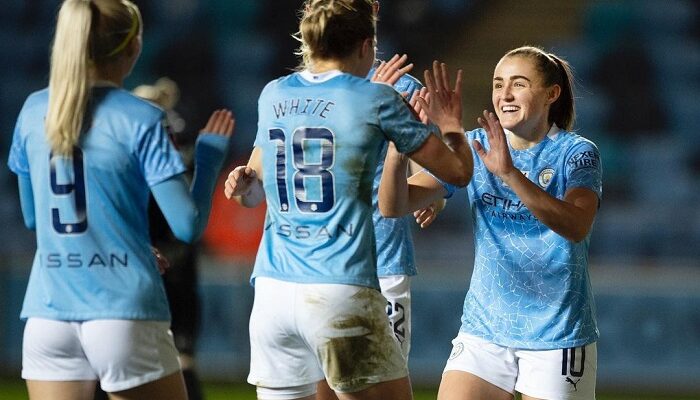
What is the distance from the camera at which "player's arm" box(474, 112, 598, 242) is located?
420cm

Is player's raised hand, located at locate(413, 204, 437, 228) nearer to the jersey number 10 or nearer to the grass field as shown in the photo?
the jersey number 10

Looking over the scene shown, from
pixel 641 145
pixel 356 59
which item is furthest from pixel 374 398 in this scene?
pixel 641 145

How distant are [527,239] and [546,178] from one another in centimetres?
A: 23

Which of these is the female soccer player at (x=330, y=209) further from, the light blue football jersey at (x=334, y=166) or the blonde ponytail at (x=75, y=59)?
the blonde ponytail at (x=75, y=59)

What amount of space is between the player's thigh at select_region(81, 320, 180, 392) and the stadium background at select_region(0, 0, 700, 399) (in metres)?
6.14

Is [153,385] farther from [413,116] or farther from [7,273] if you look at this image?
[7,273]

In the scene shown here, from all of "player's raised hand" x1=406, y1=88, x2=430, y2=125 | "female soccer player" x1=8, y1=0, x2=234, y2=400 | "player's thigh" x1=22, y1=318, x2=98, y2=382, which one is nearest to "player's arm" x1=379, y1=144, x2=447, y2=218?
"player's raised hand" x1=406, y1=88, x2=430, y2=125

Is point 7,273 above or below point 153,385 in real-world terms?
below

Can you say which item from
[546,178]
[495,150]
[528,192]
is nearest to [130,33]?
[495,150]

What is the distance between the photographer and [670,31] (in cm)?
1324

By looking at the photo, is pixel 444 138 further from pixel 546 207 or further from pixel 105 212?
pixel 105 212

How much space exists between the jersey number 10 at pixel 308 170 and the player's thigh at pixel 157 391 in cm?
64

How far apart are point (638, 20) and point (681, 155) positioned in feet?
5.56

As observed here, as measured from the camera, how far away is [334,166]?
3.84 metres
